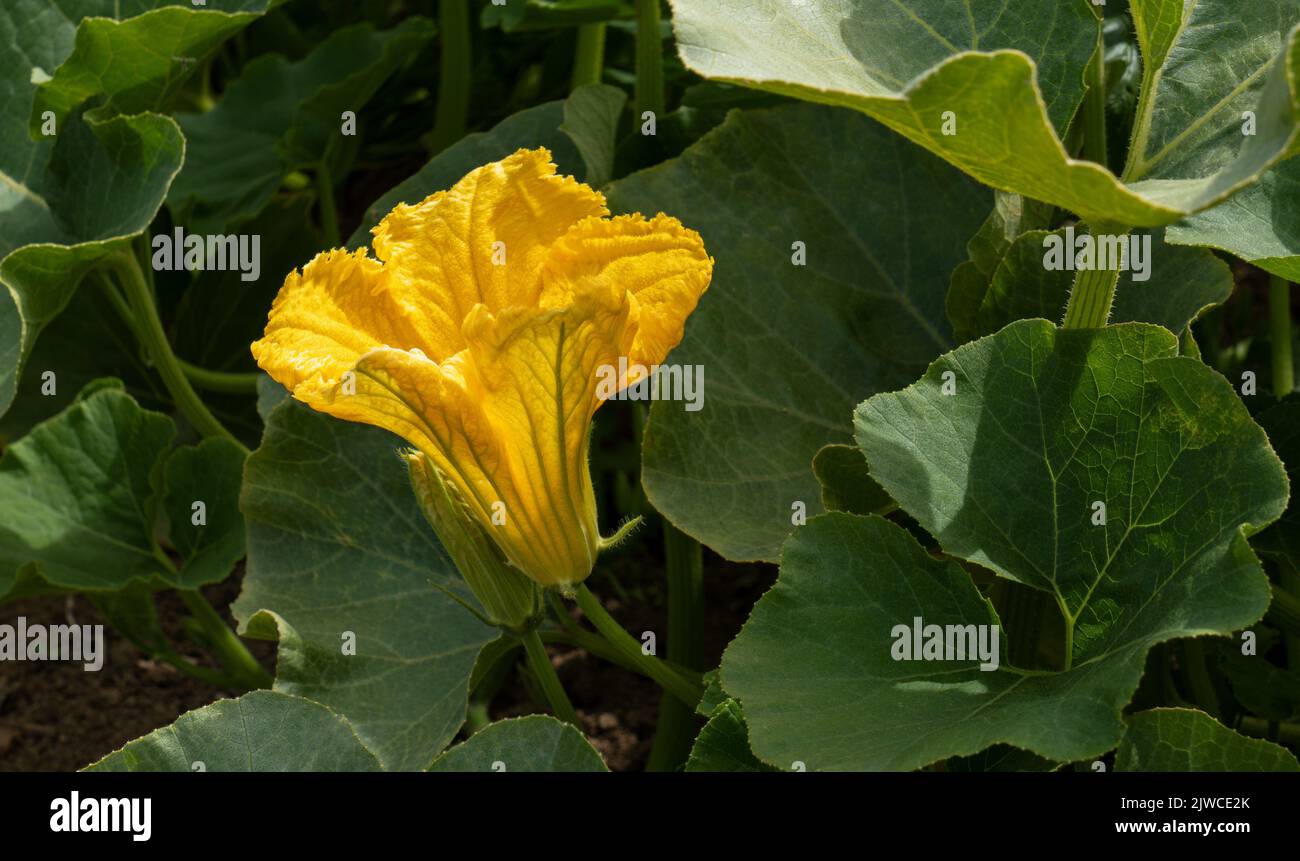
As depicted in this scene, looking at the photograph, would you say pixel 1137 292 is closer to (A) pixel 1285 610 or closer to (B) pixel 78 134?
(A) pixel 1285 610

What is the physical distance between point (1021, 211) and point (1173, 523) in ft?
1.79

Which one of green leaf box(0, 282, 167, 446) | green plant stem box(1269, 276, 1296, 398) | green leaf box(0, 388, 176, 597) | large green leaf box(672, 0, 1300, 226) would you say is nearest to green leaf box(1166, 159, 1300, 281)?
large green leaf box(672, 0, 1300, 226)

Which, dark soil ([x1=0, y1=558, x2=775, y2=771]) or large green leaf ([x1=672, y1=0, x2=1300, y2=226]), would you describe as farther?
dark soil ([x1=0, y1=558, x2=775, y2=771])

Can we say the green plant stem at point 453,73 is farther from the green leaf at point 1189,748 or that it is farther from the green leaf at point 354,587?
the green leaf at point 1189,748

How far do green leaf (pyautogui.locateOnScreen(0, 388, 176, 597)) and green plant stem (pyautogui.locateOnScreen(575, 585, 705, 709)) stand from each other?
75cm

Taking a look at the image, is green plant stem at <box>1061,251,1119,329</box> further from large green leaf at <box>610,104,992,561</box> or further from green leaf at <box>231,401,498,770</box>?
green leaf at <box>231,401,498,770</box>

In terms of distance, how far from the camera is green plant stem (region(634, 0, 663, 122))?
2035 millimetres

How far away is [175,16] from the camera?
1914mm

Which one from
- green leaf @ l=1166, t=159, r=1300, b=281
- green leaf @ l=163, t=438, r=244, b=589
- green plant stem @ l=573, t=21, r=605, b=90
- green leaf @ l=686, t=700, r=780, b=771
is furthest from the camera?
green plant stem @ l=573, t=21, r=605, b=90

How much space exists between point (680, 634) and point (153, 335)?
874 millimetres

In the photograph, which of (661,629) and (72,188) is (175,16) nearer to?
(72,188)

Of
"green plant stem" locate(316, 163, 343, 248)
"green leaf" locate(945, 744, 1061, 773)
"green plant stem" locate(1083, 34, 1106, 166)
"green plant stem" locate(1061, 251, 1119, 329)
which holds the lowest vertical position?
"green leaf" locate(945, 744, 1061, 773)

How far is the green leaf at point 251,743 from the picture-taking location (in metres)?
1.36
